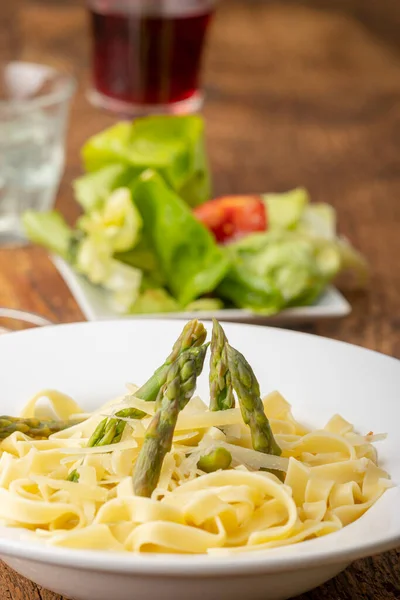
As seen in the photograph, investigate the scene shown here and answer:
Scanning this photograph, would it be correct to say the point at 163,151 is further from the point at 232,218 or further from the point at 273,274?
the point at 273,274

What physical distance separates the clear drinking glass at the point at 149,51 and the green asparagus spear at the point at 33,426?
1.64 m

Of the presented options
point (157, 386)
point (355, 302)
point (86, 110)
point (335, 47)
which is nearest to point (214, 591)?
point (157, 386)

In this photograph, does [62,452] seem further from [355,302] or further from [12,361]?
[355,302]

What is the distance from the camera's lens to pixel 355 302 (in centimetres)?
210

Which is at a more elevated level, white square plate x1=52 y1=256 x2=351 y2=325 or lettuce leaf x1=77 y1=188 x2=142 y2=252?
lettuce leaf x1=77 y1=188 x2=142 y2=252

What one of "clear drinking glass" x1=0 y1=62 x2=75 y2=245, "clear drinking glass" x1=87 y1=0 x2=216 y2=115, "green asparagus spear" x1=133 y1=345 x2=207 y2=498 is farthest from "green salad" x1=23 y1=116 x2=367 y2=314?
"green asparagus spear" x1=133 y1=345 x2=207 y2=498

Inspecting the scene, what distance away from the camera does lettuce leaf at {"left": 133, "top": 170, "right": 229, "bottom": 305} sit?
6.37 ft

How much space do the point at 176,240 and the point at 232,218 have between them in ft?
0.76

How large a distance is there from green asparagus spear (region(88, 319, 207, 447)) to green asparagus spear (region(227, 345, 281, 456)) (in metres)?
0.04

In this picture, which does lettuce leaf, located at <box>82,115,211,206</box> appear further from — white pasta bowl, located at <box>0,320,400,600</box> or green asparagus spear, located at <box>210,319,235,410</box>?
green asparagus spear, located at <box>210,319,235,410</box>

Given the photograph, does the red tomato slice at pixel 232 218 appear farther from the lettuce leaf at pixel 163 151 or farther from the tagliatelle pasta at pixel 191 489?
the tagliatelle pasta at pixel 191 489

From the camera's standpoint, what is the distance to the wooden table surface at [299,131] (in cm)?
198

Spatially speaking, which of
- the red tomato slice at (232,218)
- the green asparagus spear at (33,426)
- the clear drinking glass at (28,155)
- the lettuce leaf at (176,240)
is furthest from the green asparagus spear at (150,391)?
the clear drinking glass at (28,155)

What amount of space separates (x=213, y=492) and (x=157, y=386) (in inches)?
5.7
